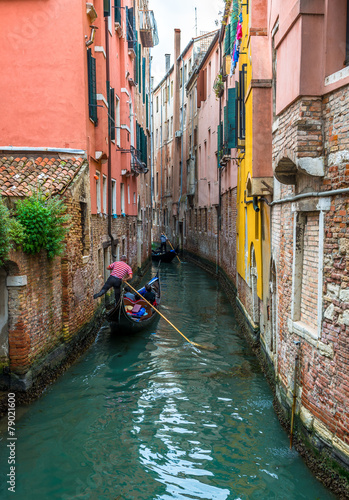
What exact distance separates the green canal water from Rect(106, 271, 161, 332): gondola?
602mm

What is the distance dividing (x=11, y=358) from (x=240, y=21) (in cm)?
870

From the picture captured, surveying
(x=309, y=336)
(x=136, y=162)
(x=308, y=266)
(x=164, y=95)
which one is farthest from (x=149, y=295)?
(x=164, y=95)

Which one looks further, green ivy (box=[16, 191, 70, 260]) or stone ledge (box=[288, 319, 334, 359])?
green ivy (box=[16, 191, 70, 260])

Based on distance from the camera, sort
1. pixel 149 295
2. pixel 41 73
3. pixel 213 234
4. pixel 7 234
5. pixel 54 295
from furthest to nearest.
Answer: pixel 213 234 < pixel 149 295 < pixel 41 73 < pixel 54 295 < pixel 7 234

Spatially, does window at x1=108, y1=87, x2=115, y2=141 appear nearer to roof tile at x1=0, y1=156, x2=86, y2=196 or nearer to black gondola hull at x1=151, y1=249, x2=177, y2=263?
roof tile at x1=0, y1=156, x2=86, y2=196

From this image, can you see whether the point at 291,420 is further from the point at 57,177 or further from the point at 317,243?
the point at 57,177

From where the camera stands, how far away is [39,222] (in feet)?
20.8

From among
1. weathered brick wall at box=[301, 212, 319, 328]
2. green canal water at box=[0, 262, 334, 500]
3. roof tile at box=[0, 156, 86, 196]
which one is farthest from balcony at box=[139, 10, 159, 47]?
weathered brick wall at box=[301, 212, 319, 328]

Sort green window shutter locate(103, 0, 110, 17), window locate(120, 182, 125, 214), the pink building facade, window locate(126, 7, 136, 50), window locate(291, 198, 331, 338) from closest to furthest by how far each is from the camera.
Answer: window locate(291, 198, 331, 338)
the pink building facade
green window shutter locate(103, 0, 110, 17)
window locate(120, 182, 125, 214)
window locate(126, 7, 136, 50)

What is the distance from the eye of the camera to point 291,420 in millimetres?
5184

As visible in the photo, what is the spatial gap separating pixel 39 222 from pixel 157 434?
301cm

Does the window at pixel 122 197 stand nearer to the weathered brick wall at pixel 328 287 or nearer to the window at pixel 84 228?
the window at pixel 84 228

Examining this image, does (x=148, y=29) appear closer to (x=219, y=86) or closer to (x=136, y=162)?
(x=219, y=86)

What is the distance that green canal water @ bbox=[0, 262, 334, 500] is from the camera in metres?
4.63
